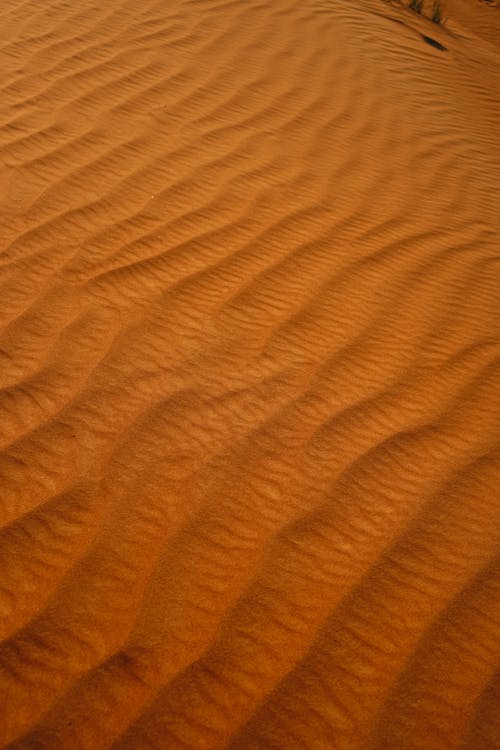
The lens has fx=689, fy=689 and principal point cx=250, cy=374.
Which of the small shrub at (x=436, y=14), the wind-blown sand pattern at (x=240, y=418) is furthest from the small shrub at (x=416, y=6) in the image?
the wind-blown sand pattern at (x=240, y=418)

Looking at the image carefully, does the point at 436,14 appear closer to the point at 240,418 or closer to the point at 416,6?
the point at 416,6

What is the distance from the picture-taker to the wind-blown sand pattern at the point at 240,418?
4.50 feet

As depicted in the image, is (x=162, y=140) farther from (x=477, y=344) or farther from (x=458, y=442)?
(x=458, y=442)

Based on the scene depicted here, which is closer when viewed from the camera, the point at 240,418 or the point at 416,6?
the point at 240,418

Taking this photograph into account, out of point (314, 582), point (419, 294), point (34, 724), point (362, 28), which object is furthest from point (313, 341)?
point (362, 28)

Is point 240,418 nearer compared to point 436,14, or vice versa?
point 240,418

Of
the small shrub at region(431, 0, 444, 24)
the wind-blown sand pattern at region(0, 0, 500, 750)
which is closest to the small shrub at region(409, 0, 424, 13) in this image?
the small shrub at region(431, 0, 444, 24)

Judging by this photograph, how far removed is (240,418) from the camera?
6.34ft

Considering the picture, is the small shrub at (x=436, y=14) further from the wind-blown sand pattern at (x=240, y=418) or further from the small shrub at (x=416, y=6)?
the wind-blown sand pattern at (x=240, y=418)

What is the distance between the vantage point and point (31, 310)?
2193mm

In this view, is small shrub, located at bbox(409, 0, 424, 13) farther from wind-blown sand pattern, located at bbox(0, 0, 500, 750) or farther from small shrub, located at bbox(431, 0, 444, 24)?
wind-blown sand pattern, located at bbox(0, 0, 500, 750)

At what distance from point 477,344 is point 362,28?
11.8ft

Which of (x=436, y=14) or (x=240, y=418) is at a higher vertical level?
(x=436, y=14)

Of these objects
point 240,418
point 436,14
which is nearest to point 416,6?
point 436,14
